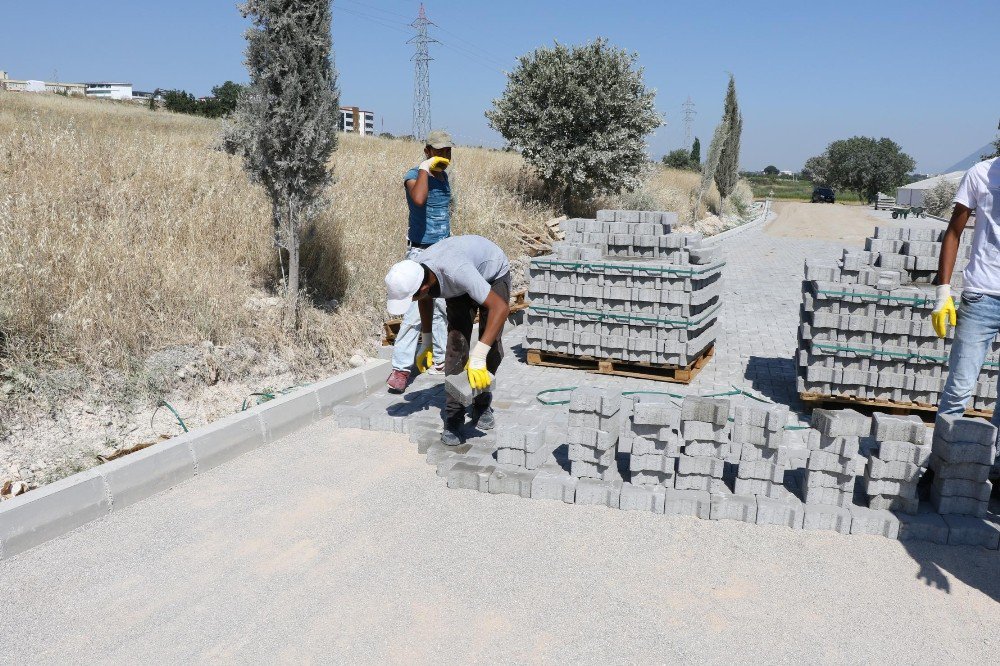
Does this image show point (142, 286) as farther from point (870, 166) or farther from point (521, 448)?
point (870, 166)

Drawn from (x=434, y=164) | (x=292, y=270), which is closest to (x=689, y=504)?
(x=434, y=164)

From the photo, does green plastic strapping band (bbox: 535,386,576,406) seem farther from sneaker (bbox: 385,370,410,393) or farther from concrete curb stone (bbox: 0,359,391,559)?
concrete curb stone (bbox: 0,359,391,559)

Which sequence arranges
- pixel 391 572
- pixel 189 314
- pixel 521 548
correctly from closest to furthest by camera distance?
pixel 391 572 → pixel 521 548 → pixel 189 314

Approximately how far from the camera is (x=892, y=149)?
228 ft

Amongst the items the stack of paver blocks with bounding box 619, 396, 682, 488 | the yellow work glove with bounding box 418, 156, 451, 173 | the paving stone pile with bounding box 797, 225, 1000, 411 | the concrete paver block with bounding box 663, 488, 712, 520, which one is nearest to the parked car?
the paving stone pile with bounding box 797, 225, 1000, 411

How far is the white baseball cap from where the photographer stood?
4.44m

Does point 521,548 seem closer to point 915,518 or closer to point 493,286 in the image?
point 493,286

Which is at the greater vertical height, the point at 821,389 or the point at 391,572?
the point at 821,389

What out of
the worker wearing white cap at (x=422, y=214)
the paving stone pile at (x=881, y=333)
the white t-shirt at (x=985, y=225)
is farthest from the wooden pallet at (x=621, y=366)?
the white t-shirt at (x=985, y=225)

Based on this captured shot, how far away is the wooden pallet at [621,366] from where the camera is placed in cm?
708

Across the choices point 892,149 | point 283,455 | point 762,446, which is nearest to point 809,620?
point 762,446

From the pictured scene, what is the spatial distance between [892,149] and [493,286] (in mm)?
79049

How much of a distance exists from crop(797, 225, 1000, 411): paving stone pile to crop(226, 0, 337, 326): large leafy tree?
5.23 meters

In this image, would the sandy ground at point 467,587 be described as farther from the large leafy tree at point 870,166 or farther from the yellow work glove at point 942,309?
the large leafy tree at point 870,166
